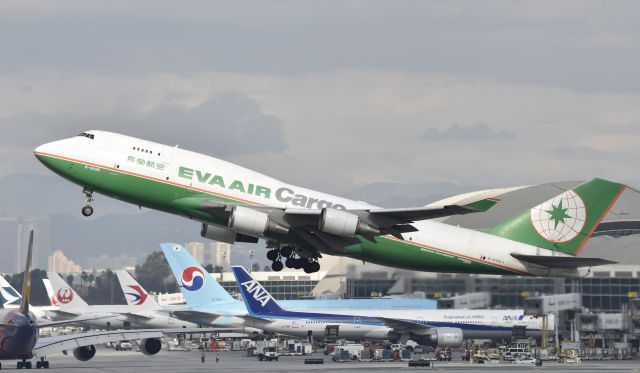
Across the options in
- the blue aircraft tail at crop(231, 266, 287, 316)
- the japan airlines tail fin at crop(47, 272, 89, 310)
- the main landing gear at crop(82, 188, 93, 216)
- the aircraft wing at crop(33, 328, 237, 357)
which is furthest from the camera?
the japan airlines tail fin at crop(47, 272, 89, 310)

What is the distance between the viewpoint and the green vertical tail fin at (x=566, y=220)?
65625 mm

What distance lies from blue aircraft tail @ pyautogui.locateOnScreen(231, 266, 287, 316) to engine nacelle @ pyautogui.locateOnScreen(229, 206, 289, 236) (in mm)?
46998

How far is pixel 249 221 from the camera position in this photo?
56875mm

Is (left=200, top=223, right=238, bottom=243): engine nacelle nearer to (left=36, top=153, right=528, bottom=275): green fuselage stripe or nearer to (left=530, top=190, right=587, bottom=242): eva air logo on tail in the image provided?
(left=36, top=153, right=528, bottom=275): green fuselage stripe

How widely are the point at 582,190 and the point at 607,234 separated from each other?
273 feet

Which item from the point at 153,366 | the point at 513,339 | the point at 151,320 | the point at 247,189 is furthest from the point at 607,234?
the point at 247,189

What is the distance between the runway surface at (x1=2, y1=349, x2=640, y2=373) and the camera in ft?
275

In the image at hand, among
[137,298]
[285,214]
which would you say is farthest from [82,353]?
[285,214]

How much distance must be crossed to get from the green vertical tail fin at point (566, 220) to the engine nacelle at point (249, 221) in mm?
14353

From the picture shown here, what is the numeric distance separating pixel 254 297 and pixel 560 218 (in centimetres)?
4256

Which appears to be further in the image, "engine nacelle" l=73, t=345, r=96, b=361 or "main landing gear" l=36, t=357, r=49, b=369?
"engine nacelle" l=73, t=345, r=96, b=361

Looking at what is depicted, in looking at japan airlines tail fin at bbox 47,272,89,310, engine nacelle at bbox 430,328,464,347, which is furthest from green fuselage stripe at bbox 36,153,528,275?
japan airlines tail fin at bbox 47,272,89,310

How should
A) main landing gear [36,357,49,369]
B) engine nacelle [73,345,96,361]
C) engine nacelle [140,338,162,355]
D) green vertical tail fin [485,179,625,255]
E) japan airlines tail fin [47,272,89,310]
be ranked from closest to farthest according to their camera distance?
green vertical tail fin [485,179,625,255] < main landing gear [36,357,49,369] < engine nacelle [73,345,96,361] < engine nacelle [140,338,162,355] < japan airlines tail fin [47,272,89,310]

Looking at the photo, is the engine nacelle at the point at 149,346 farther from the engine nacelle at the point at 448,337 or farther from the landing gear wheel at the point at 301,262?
the landing gear wheel at the point at 301,262
